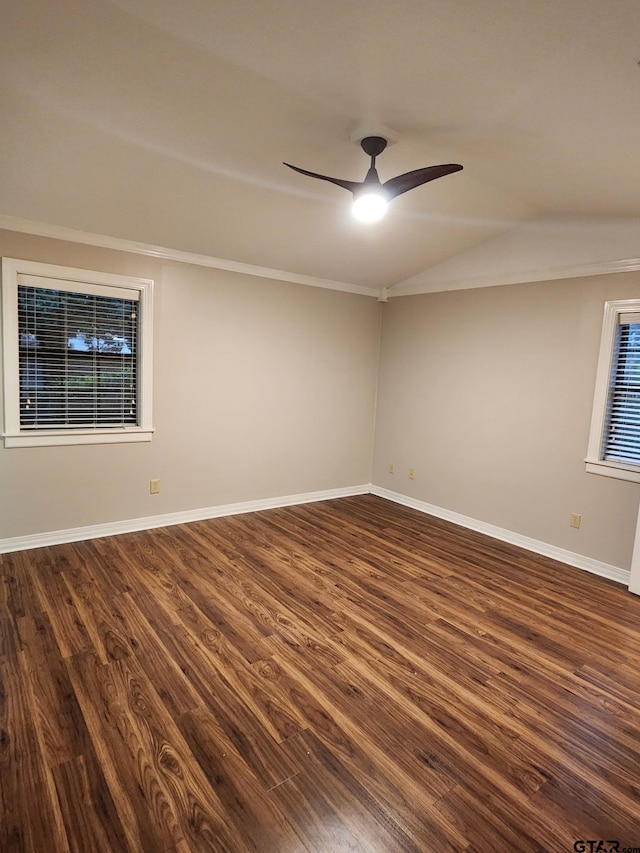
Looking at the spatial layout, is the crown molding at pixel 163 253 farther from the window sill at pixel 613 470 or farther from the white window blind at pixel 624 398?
the window sill at pixel 613 470

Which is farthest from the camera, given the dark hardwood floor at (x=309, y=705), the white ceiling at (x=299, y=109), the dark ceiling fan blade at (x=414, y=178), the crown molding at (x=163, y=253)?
the crown molding at (x=163, y=253)

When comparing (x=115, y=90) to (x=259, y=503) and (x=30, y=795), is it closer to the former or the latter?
(x=30, y=795)

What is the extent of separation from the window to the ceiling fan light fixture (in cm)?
221

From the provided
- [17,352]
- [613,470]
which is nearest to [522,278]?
[613,470]

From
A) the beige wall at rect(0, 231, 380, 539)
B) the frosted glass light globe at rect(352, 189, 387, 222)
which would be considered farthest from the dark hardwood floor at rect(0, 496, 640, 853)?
the frosted glass light globe at rect(352, 189, 387, 222)

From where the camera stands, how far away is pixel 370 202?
2490mm

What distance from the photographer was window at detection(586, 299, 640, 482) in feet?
11.7

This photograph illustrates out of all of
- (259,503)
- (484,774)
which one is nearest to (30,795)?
(484,774)

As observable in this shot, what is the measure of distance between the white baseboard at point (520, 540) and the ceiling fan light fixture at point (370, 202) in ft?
10.3

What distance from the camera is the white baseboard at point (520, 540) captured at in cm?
368

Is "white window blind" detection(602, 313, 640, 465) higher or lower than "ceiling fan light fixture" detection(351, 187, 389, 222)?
lower

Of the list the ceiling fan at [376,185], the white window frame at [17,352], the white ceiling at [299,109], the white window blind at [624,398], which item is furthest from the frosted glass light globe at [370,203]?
the white window blind at [624,398]

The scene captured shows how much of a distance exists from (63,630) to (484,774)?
221cm

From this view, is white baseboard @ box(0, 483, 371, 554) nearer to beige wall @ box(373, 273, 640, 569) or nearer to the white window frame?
the white window frame
